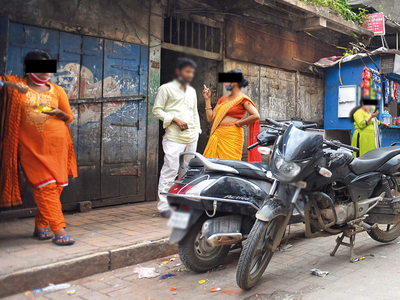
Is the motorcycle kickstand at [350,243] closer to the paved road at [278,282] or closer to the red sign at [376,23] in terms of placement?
the paved road at [278,282]

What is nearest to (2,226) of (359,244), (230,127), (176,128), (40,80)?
(40,80)

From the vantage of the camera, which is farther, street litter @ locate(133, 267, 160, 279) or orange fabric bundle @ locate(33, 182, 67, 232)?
orange fabric bundle @ locate(33, 182, 67, 232)

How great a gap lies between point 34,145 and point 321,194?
2.49 meters

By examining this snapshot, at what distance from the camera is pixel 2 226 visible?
4078 mm

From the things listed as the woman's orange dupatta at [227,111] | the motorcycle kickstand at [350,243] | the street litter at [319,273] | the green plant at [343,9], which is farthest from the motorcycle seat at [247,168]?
the green plant at [343,9]

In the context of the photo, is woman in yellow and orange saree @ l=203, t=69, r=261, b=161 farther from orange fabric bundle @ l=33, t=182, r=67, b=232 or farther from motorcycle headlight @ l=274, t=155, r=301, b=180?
orange fabric bundle @ l=33, t=182, r=67, b=232

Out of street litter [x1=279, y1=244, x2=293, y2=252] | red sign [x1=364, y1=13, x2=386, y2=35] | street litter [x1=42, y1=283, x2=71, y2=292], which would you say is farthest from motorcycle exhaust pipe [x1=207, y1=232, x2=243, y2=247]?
red sign [x1=364, y1=13, x2=386, y2=35]

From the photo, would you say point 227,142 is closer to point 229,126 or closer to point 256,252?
point 229,126

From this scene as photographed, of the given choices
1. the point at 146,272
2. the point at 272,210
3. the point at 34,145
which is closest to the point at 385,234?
the point at 272,210

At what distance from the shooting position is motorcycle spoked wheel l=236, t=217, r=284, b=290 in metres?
→ 2.65

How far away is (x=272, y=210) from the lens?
269cm

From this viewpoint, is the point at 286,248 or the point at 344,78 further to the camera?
the point at 344,78

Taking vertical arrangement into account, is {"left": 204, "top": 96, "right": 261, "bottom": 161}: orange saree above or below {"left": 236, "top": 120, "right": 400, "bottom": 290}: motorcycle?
above

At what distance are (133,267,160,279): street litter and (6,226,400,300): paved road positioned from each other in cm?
5
